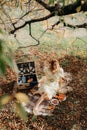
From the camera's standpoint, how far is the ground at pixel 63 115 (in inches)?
372

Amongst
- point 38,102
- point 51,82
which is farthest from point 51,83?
point 38,102

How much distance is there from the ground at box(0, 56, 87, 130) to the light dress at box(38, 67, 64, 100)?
425 mm

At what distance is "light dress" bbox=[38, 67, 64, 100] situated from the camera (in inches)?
414

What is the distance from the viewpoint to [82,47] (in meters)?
12.7

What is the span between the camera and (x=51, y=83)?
10.7 meters

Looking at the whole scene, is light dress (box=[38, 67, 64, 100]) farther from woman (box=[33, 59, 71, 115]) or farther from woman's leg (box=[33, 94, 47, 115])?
woman's leg (box=[33, 94, 47, 115])

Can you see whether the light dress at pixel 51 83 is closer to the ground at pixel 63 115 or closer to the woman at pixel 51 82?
the woman at pixel 51 82

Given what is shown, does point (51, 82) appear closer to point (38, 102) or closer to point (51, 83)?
point (51, 83)

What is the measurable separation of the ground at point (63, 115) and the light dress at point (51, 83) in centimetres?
43

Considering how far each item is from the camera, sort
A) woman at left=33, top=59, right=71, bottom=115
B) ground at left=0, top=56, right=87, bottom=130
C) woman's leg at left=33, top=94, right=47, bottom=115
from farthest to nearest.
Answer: woman at left=33, top=59, right=71, bottom=115
woman's leg at left=33, top=94, right=47, bottom=115
ground at left=0, top=56, right=87, bottom=130

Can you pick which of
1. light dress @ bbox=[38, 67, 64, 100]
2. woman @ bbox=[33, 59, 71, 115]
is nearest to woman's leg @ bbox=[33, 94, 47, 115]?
woman @ bbox=[33, 59, 71, 115]

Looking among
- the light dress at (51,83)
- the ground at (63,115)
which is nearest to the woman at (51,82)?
the light dress at (51,83)

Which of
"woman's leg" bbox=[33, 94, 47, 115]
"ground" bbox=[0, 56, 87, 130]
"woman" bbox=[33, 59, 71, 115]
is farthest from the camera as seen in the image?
"woman" bbox=[33, 59, 71, 115]

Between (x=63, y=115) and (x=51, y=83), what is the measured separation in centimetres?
116
